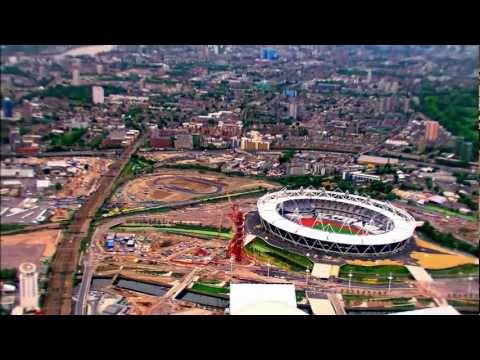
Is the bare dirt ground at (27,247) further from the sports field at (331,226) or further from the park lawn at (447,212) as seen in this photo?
the park lawn at (447,212)

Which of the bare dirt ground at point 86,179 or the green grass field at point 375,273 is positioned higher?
the bare dirt ground at point 86,179

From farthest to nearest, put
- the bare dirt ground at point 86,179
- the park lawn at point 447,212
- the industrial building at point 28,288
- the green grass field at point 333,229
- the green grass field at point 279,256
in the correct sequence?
the bare dirt ground at point 86,179
the park lawn at point 447,212
the green grass field at point 333,229
the green grass field at point 279,256
the industrial building at point 28,288

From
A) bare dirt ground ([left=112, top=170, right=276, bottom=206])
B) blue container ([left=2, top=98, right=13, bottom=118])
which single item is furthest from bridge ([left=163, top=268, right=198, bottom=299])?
blue container ([left=2, top=98, right=13, bottom=118])

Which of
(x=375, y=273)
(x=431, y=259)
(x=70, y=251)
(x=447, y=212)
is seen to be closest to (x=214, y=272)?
(x=70, y=251)

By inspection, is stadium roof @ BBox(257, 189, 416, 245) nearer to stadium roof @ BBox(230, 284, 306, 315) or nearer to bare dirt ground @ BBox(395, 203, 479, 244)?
bare dirt ground @ BBox(395, 203, 479, 244)

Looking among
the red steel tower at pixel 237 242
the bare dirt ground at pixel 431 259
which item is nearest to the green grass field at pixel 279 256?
the red steel tower at pixel 237 242
